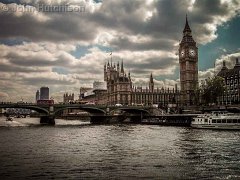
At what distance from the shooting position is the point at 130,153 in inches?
1252

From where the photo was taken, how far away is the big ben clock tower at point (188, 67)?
165m

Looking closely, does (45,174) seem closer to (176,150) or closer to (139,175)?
(139,175)

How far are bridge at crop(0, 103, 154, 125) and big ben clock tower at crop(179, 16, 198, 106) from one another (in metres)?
37.0

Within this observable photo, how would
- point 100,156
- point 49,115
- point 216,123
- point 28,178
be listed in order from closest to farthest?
point 28,178, point 100,156, point 216,123, point 49,115

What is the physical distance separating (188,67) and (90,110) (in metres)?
62.6

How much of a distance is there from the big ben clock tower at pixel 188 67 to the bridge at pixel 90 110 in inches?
1458

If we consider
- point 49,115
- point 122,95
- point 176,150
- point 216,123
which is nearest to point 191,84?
point 122,95

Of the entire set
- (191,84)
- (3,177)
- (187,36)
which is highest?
(187,36)

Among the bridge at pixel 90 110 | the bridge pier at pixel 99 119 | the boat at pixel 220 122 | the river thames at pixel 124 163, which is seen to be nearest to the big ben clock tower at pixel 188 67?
the bridge at pixel 90 110

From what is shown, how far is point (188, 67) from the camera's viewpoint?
165875 mm

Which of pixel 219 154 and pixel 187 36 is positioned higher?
pixel 187 36

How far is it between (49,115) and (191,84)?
8635 centimetres

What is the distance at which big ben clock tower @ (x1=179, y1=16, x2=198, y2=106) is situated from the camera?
164875mm

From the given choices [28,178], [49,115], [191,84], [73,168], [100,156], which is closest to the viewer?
[28,178]
